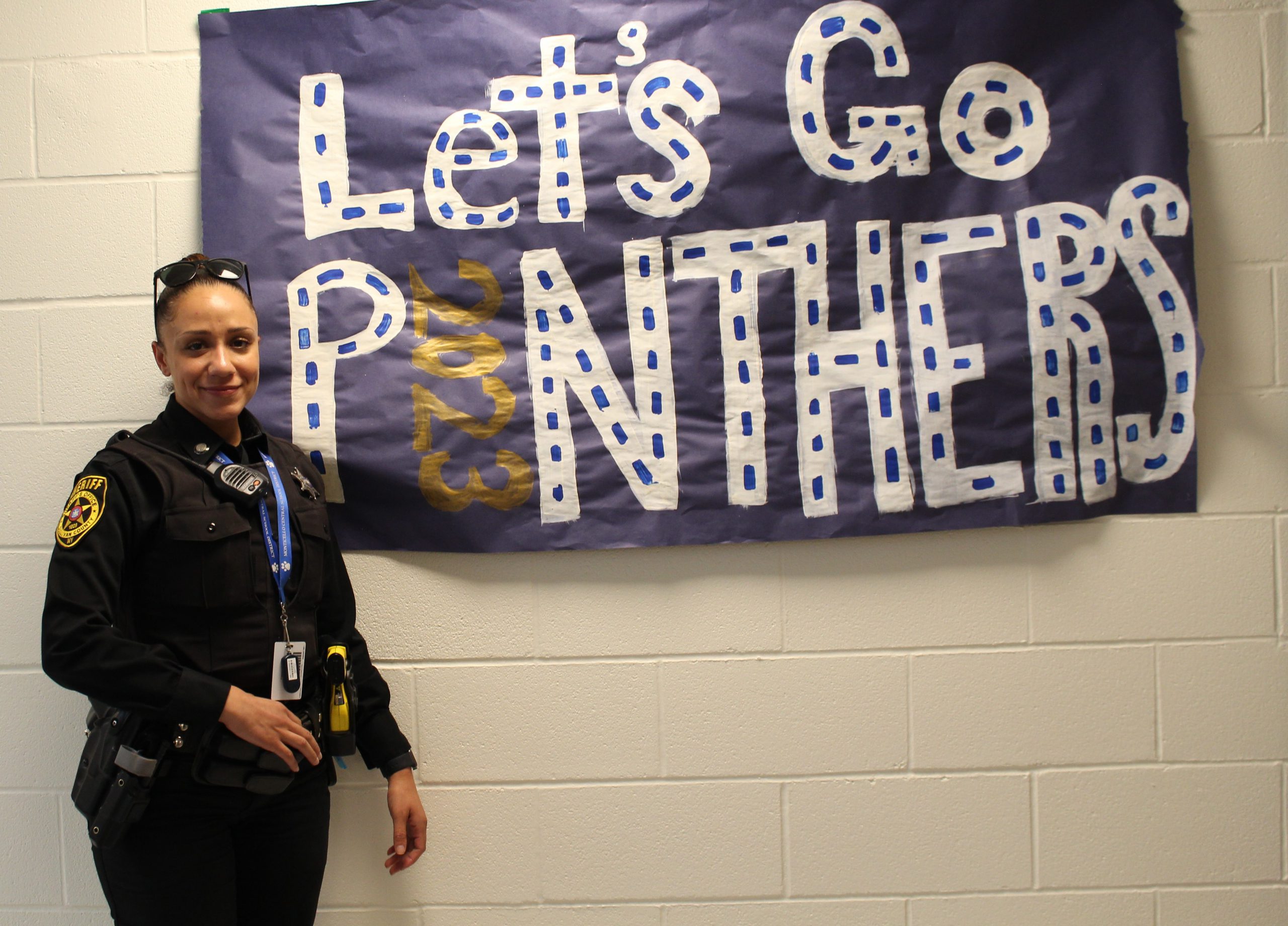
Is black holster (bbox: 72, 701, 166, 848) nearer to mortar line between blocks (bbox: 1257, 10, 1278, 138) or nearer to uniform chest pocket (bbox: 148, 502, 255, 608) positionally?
uniform chest pocket (bbox: 148, 502, 255, 608)

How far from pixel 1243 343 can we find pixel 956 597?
2.34 feet

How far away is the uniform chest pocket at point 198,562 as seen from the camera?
1.20 metres

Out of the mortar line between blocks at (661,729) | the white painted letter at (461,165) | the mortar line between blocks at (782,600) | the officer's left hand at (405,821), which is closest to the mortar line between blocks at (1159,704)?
the mortar line between blocks at (782,600)

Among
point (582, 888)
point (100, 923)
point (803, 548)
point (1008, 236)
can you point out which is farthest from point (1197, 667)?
point (100, 923)

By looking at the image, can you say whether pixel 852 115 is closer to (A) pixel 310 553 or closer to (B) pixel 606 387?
(B) pixel 606 387

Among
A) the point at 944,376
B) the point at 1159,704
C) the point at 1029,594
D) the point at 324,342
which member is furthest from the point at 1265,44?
the point at 324,342

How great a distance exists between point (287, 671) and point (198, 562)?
205 millimetres

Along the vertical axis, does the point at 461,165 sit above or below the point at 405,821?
above

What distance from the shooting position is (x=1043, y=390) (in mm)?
1508

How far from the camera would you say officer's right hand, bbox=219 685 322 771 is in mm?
1148

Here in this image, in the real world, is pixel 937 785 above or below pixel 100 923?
above

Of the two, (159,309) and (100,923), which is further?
(100,923)

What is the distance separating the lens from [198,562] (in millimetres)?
1204

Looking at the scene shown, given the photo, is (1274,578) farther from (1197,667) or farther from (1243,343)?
(1243,343)
